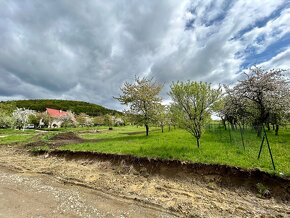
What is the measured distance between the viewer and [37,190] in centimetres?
938

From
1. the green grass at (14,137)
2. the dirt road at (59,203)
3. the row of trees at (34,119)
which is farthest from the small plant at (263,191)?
the row of trees at (34,119)

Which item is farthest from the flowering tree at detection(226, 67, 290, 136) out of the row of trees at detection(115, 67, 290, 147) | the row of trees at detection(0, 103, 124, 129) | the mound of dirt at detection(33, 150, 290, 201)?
the row of trees at detection(0, 103, 124, 129)

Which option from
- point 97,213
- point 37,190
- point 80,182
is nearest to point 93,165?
point 80,182

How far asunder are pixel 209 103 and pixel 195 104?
1023 millimetres

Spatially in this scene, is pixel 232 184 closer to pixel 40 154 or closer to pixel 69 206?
pixel 69 206

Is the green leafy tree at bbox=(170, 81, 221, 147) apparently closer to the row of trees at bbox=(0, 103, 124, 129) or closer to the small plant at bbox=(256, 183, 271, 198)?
the small plant at bbox=(256, 183, 271, 198)

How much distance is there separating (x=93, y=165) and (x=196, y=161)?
7.52 m

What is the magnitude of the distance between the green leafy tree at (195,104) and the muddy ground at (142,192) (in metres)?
4.71

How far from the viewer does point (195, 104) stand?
14.1 metres

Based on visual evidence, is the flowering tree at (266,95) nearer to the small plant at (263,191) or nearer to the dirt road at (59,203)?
the small plant at (263,191)

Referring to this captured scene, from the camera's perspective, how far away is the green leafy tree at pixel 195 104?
13.6 meters

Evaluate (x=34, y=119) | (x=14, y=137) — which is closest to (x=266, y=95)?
(x=14, y=137)

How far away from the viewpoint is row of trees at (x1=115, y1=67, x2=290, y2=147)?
1380 cm

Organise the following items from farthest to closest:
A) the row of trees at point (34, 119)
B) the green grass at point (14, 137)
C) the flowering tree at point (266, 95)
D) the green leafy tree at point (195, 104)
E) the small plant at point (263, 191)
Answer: the row of trees at point (34, 119), the green grass at point (14, 137), the flowering tree at point (266, 95), the green leafy tree at point (195, 104), the small plant at point (263, 191)
